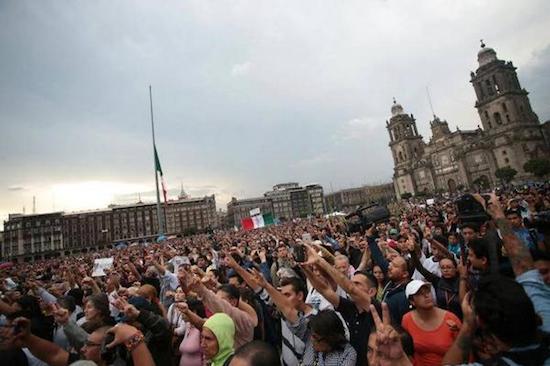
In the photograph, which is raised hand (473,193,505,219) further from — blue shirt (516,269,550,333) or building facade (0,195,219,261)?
building facade (0,195,219,261)

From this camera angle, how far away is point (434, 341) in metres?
2.56

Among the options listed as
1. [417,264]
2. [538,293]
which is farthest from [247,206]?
[538,293]

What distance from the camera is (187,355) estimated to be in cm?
330

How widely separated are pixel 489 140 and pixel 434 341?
6969 cm

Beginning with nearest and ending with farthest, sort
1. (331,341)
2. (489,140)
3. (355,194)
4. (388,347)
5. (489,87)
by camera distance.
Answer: (388,347)
(331,341)
(489,140)
(489,87)
(355,194)

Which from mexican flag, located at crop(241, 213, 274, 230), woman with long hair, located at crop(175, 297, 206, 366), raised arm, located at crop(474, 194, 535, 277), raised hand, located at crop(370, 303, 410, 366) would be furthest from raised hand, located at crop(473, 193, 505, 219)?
mexican flag, located at crop(241, 213, 274, 230)

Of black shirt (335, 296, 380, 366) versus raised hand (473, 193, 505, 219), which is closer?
raised hand (473, 193, 505, 219)

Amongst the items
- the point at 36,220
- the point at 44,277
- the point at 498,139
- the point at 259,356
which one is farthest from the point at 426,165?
the point at 36,220

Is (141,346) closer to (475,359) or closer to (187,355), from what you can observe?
(187,355)

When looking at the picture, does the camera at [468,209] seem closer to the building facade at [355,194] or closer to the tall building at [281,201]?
the tall building at [281,201]

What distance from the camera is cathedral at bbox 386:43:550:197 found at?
55719 mm

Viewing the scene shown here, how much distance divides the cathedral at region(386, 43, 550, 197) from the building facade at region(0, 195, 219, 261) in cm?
7666

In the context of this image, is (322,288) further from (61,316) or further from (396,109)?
(396,109)

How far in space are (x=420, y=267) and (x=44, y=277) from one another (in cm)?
1835
